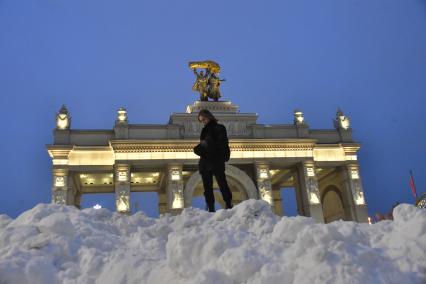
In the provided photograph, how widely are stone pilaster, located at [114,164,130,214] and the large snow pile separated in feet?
76.0

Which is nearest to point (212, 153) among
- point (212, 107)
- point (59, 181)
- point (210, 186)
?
point (210, 186)

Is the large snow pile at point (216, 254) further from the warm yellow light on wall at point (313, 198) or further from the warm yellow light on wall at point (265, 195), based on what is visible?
the warm yellow light on wall at point (313, 198)

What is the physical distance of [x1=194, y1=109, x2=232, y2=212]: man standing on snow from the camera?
885 centimetres

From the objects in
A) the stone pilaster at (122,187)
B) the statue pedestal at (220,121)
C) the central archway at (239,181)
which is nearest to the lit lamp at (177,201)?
the central archway at (239,181)

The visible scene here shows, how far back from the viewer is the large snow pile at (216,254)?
361 centimetres

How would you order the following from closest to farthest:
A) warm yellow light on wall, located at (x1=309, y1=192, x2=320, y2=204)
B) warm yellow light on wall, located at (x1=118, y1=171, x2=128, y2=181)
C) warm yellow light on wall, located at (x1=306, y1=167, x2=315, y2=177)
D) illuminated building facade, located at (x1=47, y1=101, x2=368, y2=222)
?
warm yellow light on wall, located at (x1=118, y1=171, x2=128, y2=181), illuminated building facade, located at (x1=47, y1=101, x2=368, y2=222), warm yellow light on wall, located at (x1=309, y1=192, x2=320, y2=204), warm yellow light on wall, located at (x1=306, y1=167, x2=315, y2=177)

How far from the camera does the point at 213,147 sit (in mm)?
8836

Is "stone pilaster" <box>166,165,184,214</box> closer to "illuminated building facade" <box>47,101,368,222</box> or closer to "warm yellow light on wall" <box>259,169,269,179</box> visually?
"illuminated building facade" <box>47,101,368,222</box>

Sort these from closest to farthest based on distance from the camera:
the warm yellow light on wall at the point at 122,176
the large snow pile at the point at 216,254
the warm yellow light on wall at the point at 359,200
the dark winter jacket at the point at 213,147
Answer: the large snow pile at the point at 216,254 → the dark winter jacket at the point at 213,147 → the warm yellow light on wall at the point at 122,176 → the warm yellow light on wall at the point at 359,200

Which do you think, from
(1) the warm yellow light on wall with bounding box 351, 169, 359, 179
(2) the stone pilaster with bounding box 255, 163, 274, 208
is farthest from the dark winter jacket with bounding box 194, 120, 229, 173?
(1) the warm yellow light on wall with bounding box 351, 169, 359, 179

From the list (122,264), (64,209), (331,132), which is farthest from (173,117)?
(122,264)

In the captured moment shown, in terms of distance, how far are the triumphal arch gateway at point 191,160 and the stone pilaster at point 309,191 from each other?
3.1 inches

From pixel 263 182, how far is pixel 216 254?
27020 millimetres

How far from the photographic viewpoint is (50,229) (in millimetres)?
5090
